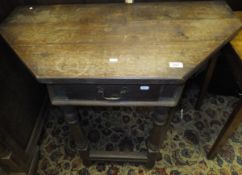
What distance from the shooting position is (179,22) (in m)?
0.89

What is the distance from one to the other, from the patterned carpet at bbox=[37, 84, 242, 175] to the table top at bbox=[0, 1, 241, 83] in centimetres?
65

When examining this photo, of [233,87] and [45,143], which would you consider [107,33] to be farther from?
[233,87]

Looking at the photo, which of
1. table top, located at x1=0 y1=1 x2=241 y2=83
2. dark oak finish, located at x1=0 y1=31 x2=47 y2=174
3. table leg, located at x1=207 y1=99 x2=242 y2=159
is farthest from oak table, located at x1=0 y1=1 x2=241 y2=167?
table leg, located at x1=207 y1=99 x2=242 y2=159

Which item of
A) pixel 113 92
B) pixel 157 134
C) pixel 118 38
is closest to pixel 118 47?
pixel 118 38

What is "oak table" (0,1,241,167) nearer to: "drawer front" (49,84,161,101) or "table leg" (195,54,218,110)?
"drawer front" (49,84,161,101)

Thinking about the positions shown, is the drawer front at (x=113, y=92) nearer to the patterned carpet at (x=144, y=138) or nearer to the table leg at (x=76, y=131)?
the table leg at (x=76, y=131)

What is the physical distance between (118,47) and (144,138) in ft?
2.55

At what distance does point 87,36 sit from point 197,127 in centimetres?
100

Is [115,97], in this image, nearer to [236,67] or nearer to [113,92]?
[113,92]

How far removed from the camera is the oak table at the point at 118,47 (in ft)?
2.26

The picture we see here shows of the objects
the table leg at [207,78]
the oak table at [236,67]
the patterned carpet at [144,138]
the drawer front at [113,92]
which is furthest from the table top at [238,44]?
the patterned carpet at [144,138]

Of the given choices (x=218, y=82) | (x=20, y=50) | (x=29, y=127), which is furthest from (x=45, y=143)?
(x=218, y=82)

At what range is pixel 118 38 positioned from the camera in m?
0.82

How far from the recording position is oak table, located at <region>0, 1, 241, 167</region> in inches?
27.1
